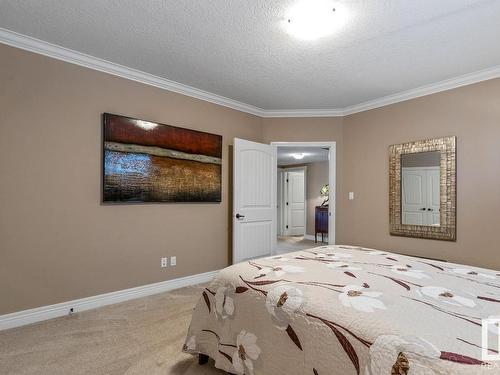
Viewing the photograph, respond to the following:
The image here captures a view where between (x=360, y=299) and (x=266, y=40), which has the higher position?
(x=266, y=40)

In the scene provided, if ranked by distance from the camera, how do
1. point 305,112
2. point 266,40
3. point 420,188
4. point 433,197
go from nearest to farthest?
point 266,40 → point 433,197 → point 420,188 → point 305,112

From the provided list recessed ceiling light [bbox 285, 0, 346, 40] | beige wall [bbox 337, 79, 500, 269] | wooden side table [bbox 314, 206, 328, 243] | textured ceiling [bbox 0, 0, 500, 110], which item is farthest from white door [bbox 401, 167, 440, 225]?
wooden side table [bbox 314, 206, 328, 243]

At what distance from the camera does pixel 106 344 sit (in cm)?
212

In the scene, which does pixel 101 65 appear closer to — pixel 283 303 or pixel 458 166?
pixel 283 303

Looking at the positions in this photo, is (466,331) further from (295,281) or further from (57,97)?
(57,97)

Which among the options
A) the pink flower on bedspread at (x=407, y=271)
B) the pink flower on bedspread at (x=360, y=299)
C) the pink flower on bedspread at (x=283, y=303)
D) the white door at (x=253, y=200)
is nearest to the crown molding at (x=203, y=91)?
the white door at (x=253, y=200)

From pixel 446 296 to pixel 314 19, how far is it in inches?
80.2

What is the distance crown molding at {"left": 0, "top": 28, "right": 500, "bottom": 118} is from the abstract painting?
506mm

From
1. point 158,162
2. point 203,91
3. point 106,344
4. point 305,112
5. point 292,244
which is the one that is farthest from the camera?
point 292,244

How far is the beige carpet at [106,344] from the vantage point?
1.83 m

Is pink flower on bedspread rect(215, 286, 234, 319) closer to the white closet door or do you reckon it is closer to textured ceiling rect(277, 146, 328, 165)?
the white closet door

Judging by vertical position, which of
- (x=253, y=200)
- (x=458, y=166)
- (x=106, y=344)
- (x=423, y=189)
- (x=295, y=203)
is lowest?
(x=106, y=344)

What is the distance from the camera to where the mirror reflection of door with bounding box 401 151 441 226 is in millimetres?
3424

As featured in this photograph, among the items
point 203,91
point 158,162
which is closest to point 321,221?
point 203,91
